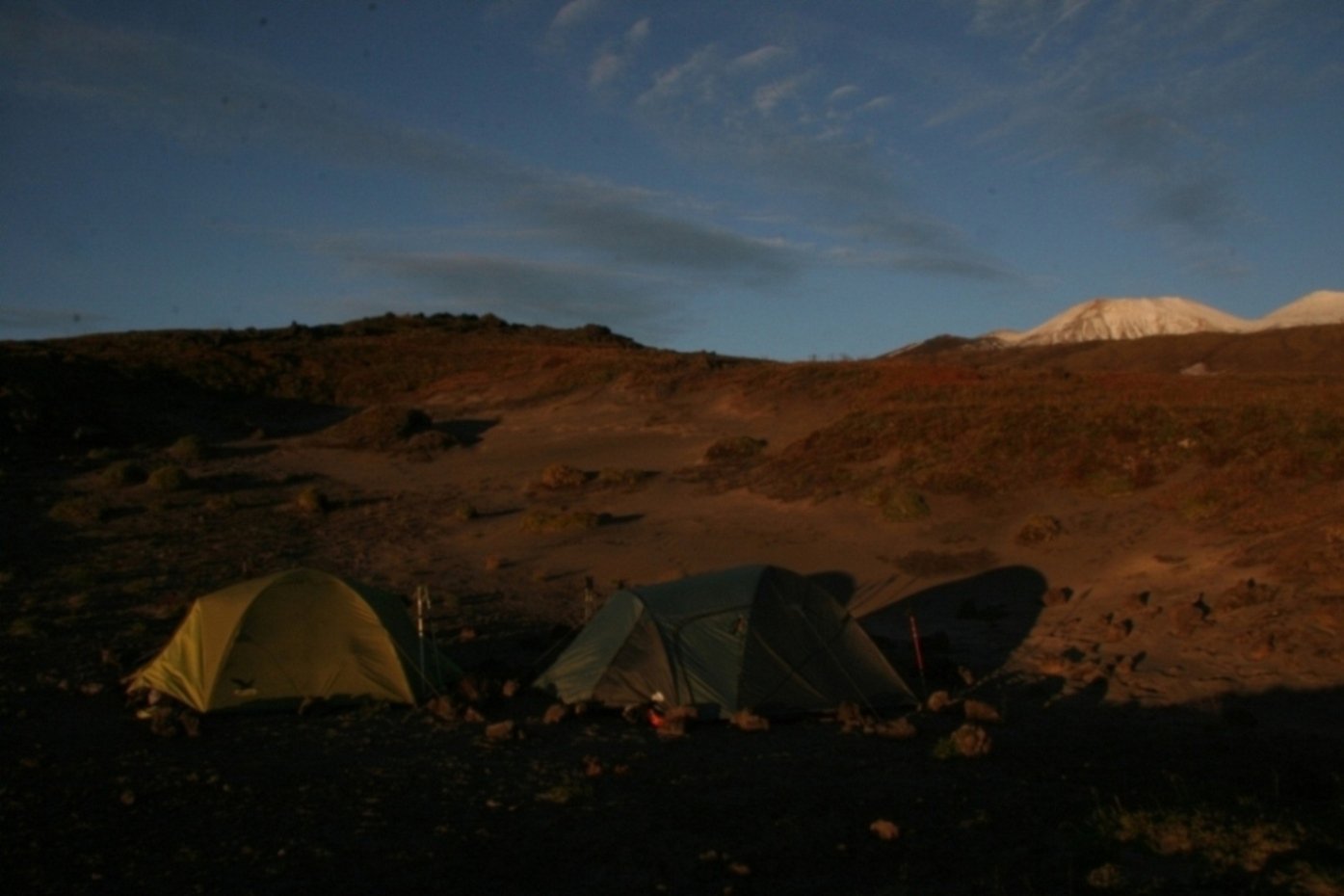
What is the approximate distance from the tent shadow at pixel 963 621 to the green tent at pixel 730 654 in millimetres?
1383

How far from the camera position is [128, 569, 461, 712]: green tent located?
12.4 metres

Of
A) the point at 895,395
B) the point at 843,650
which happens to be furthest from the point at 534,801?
the point at 895,395

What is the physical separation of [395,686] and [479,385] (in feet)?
120

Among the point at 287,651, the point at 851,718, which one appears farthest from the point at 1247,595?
the point at 287,651

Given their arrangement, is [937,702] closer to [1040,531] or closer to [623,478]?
[1040,531]

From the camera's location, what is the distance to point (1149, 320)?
100000mm

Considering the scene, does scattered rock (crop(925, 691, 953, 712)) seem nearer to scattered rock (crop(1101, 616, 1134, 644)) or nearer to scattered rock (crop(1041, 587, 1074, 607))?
scattered rock (crop(1101, 616, 1134, 644))

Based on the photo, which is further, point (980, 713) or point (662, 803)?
point (980, 713)

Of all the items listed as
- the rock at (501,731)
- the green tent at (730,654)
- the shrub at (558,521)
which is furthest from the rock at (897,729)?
the shrub at (558,521)

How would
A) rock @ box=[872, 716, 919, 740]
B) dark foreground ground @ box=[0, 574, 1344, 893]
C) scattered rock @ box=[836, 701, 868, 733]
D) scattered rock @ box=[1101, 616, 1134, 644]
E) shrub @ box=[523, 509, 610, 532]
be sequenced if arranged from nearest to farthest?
1. dark foreground ground @ box=[0, 574, 1344, 893]
2. rock @ box=[872, 716, 919, 740]
3. scattered rock @ box=[836, 701, 868, 733]
4. scattered rock @ box=[1101, 616, 1134, 644]
5. shrub @ box=[523, 509, 610, 532]

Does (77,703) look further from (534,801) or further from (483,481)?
(483,481)

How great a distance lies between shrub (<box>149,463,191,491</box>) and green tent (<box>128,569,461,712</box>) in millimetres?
17900

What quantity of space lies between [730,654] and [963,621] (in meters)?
6.60

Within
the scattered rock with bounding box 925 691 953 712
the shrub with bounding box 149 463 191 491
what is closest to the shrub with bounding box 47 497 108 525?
the shrub with bounding box 149 463 191 491
